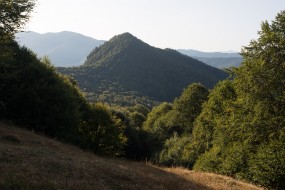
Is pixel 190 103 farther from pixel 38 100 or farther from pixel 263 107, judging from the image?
pixel 263 107

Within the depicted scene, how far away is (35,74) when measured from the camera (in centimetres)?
4409

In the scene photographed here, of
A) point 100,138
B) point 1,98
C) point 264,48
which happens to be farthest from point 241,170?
point 1,98

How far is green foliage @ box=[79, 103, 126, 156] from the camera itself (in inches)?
1933

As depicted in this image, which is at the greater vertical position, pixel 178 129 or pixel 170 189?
pixel 170 189

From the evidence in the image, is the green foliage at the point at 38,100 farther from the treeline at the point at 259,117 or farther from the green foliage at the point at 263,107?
the green foliage at the point at 263,107

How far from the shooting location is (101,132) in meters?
50.4

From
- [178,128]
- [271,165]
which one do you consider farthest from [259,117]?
[178,128]

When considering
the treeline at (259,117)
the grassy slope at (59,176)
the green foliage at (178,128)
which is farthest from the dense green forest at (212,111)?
the grassy slope at (59,176)

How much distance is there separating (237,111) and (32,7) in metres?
22.0

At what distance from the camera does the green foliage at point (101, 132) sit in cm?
4909

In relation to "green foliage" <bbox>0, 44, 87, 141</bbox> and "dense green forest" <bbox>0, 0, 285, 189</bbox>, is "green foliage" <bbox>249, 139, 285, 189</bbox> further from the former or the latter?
"green foliage" <bbox>0, 44, 87, 141</bbox>

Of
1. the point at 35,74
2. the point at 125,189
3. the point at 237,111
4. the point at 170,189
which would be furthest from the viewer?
the point at 35,74

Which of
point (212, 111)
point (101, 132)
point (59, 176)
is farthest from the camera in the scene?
point (212, 111)

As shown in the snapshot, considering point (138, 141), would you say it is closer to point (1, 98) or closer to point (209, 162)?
point (209, 162)
